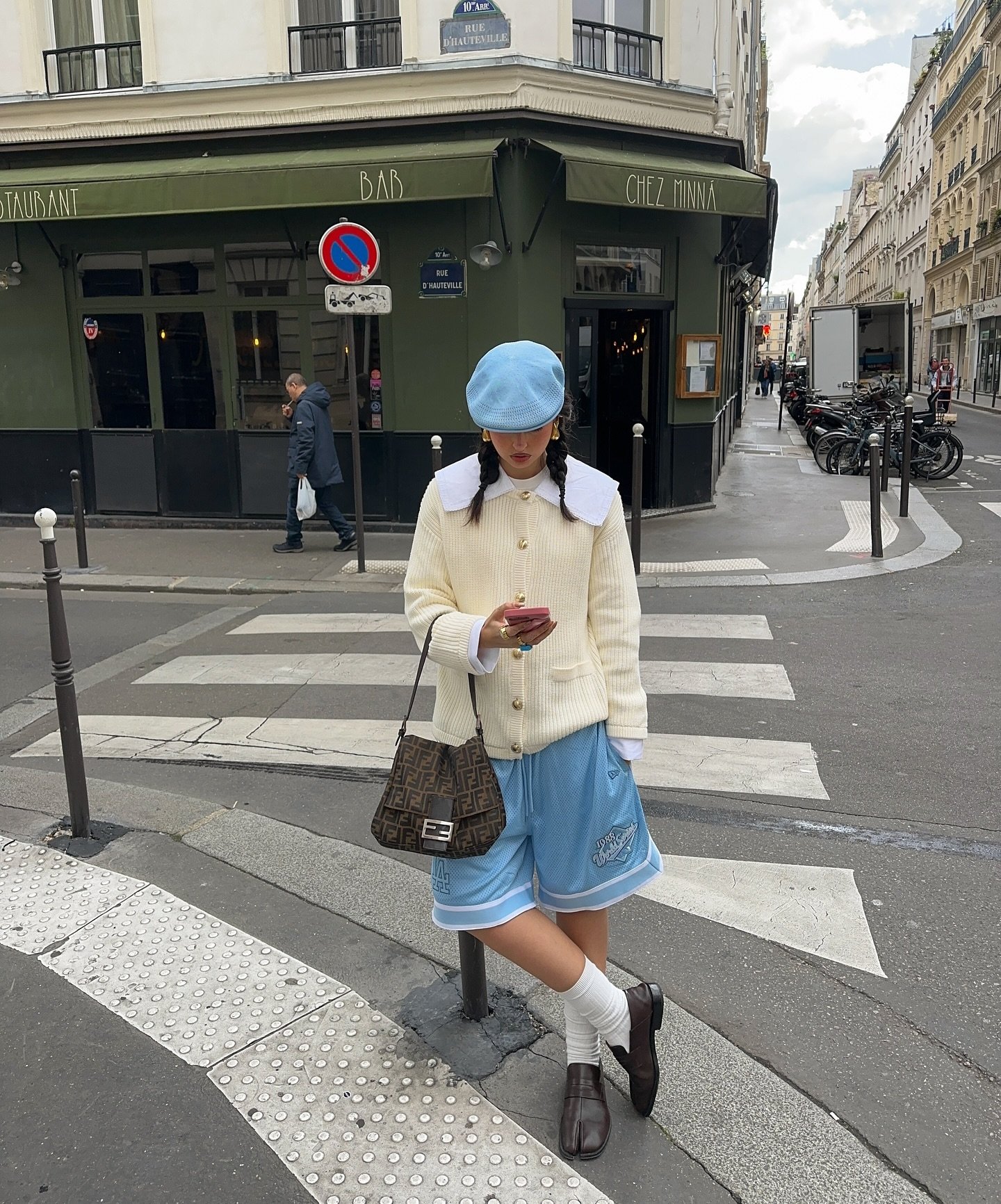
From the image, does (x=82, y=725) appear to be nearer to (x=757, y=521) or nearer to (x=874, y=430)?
(x=757, y=521)

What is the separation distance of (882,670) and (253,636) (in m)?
4.62

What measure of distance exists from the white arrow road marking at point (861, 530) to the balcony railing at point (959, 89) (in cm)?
4943

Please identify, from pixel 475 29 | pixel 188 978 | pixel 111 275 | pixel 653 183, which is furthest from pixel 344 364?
pixel 188 978

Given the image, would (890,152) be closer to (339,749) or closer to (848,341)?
(848,341)

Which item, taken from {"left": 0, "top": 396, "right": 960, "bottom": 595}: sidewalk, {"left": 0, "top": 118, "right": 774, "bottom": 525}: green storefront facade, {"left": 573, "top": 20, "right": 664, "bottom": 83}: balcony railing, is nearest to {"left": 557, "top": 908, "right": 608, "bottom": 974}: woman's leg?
{"left": 0, "top": 396, "right": 960, "bottom": 595}: sidewalk

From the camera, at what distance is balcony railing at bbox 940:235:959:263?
56.2 metres

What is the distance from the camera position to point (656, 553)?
34.8 ft

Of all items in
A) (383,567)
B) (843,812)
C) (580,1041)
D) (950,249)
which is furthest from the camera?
(950,249)

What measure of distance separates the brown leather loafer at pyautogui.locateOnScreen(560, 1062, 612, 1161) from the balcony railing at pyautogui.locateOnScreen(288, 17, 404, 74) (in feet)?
37.4

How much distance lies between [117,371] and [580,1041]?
12.0 metres

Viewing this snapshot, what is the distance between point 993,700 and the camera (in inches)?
231

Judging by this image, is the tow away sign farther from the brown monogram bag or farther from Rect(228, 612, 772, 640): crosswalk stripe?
the brown monogram bag

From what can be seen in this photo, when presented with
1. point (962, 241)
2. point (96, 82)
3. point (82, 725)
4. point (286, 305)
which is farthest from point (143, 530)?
point (962, 241)

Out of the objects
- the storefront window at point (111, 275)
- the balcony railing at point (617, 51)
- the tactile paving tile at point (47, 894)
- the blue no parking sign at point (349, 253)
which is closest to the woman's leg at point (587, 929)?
the tactile paving tile at point (47, 894)
